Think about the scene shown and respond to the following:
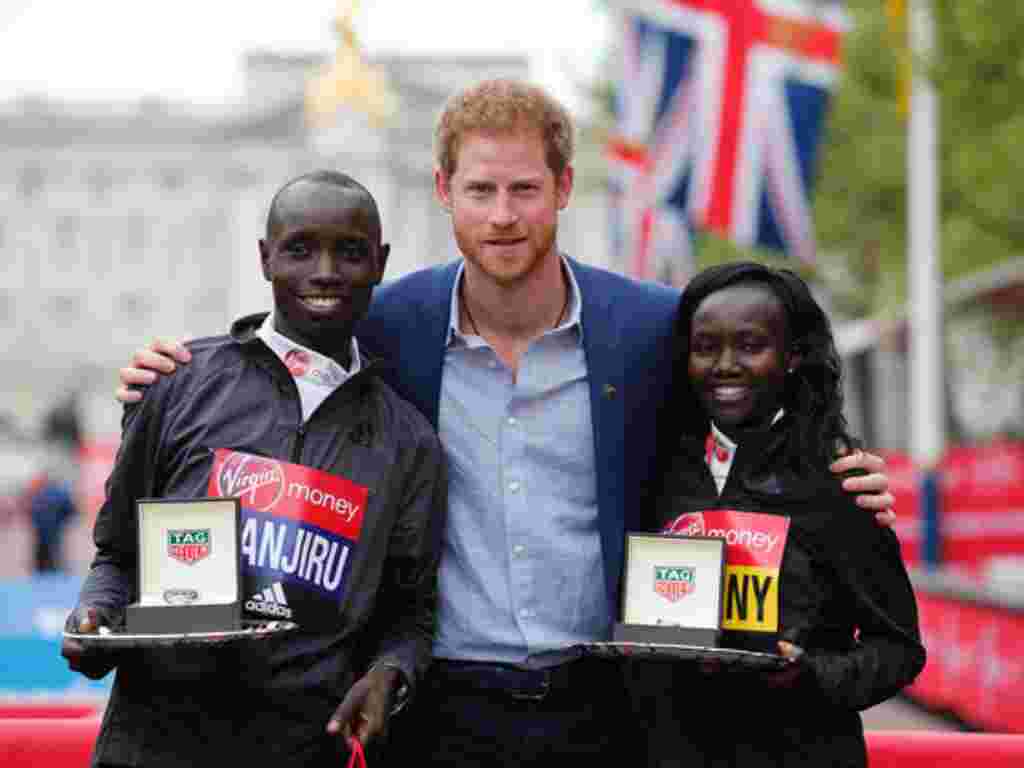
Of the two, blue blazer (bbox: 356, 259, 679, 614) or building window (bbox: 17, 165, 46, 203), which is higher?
building window (bbox: 17, 165, 46, 203)

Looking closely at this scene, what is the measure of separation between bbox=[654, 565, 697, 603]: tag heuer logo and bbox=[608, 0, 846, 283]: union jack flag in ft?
37.3

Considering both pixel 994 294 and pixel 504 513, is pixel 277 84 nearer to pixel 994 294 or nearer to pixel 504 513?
pixel 994 294

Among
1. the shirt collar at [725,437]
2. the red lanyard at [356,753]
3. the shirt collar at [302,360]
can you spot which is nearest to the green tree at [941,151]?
the shirt collar at [725,437]

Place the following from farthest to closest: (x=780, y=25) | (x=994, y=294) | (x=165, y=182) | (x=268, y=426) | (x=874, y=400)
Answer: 1. (x=165, y=182)
2. (x=874, y=400)
3. (x=994, y=294)
4. (x=780, y=25)
5. (x=268, y=426)

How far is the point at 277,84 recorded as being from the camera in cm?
9519

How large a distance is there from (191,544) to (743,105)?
11.9 metres

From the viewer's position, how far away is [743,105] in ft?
47.4

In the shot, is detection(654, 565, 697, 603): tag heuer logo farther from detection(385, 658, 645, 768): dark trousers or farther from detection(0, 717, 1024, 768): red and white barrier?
detection(0, 717, 1024, 768): red and white barrier

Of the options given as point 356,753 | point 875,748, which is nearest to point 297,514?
point 356,753

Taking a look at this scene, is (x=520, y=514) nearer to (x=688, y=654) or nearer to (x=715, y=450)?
(x=715, y=450)

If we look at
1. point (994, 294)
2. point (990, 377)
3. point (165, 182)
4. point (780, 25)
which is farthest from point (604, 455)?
point (165, 182)

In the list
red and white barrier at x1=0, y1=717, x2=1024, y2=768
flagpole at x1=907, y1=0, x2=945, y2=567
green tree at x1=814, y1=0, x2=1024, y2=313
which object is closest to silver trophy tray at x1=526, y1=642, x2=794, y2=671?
red and white barrier at x1=0, y1=717, x2=1024, y2=768

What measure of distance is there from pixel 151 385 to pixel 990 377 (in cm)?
1748

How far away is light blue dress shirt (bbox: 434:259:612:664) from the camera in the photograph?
3449mm
